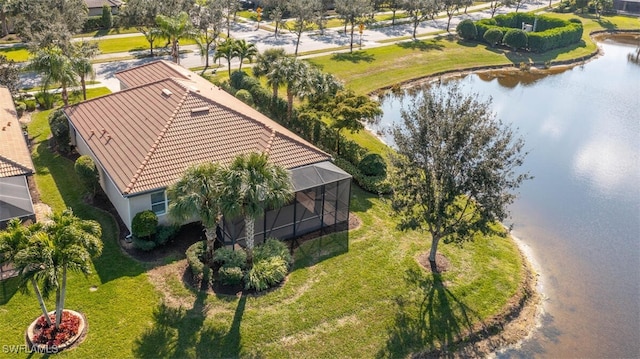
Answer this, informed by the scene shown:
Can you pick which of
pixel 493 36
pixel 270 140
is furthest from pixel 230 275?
pixel 493 36

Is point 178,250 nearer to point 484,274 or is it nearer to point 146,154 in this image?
point 146,154

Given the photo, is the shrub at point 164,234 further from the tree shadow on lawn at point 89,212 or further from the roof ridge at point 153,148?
the roof ridge at point 153,148

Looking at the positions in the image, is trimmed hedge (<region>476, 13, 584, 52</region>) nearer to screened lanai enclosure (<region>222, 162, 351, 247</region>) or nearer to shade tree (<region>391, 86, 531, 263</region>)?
shade tree (<region>391, 86, 531, 263</region>)

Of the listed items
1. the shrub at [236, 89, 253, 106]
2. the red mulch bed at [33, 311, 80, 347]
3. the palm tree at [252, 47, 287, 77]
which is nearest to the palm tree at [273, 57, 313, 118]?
the palm tree at [252, 47, 287, 77]

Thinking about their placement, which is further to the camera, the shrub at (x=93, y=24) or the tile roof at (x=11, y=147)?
the shrub at (x=93, y=24)

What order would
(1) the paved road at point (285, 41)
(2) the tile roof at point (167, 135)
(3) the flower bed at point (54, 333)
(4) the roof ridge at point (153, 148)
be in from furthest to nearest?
(1) the paved road at point (285, 41) < (2) the tile roof at point (167, 135) < (4) the roof ridge at point (153, 148) < (3) the flower bed at point (54, 333)

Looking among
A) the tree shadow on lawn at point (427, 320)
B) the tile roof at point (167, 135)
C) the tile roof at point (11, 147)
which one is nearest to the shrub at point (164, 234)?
the tile roof at point (167, 135)

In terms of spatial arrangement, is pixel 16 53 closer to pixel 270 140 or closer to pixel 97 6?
pixel 97 6
